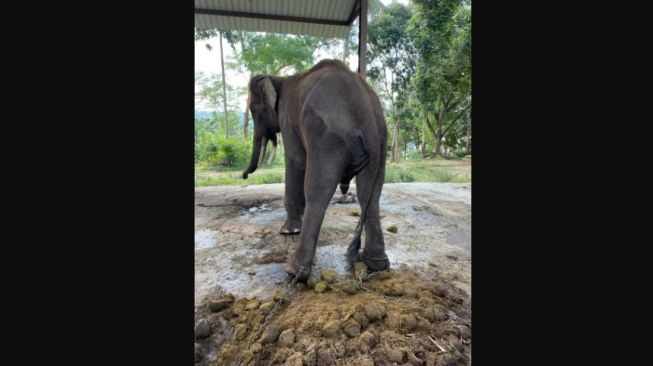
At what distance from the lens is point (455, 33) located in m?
8.90

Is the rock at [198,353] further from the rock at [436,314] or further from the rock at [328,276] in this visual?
the rock at [436,314]

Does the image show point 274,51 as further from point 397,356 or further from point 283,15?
point 397,356

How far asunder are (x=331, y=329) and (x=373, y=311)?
34 cm

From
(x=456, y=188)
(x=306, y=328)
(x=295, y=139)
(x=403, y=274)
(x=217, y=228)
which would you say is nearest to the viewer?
(x=306, y=328)

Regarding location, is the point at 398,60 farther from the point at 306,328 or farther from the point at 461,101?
the point at 306,328

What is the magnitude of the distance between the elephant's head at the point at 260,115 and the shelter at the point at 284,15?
2882 mm

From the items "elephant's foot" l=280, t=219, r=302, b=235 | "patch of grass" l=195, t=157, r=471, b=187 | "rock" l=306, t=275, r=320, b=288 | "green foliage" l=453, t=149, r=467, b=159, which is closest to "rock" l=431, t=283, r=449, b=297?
"rock" l=306, t=275, r=320, b=288

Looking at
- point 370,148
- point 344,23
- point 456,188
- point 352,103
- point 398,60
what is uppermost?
point 398,60

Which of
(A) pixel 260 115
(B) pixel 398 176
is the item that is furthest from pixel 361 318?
(B) pixel 398 176

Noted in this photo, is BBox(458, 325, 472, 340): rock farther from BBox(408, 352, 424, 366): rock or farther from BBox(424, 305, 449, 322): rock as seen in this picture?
BBox(408, 352, 424, 366): rock

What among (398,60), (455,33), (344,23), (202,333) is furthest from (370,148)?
(398,60)

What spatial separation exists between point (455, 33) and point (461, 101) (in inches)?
350

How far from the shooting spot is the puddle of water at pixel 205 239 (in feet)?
12.9

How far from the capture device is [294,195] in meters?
4.07
